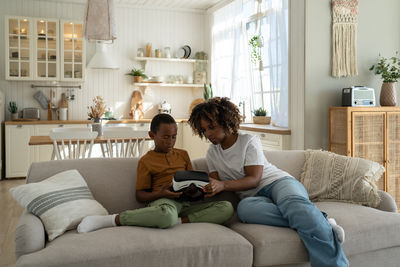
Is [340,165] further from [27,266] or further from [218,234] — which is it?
[27,266]

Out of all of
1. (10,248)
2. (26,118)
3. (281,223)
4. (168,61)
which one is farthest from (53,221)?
(168,61)

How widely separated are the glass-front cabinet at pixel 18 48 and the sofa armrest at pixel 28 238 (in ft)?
16.2

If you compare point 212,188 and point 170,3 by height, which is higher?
point 170,3

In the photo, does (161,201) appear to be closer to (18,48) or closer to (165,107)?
(165,107)

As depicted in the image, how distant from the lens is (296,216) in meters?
2.05

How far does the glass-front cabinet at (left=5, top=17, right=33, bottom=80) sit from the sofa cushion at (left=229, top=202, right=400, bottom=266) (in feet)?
16.9

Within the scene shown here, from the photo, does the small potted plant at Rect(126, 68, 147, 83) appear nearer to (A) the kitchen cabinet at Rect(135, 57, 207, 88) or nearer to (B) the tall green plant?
(A) the kitchen cabinet at Rect(135, 57, 207, 88)

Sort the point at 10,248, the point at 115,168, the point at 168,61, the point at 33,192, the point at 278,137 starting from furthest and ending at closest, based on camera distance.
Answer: the point at 168,61
the point at 278,137
the point at 10,248
the point at 115,168
the point at 33,192

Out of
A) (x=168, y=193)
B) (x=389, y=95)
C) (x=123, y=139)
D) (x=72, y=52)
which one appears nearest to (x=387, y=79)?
(x=389, y=95)

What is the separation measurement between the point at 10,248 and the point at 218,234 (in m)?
1.90

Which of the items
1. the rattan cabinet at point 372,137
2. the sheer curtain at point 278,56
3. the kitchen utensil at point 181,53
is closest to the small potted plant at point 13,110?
the kitchen utensil at point 181,53

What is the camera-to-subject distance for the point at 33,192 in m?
2.10

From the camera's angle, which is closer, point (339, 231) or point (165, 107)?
point (339, 231)

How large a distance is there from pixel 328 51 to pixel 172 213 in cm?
299
